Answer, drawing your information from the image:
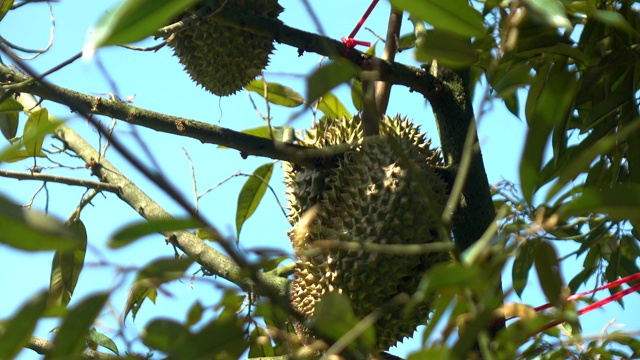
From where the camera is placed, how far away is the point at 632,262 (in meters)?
1.35

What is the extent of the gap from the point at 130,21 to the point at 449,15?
0.19 m

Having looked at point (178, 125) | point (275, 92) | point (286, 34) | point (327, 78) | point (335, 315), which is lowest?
point (335, 315)

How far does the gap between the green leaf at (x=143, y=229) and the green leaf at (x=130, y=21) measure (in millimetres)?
90

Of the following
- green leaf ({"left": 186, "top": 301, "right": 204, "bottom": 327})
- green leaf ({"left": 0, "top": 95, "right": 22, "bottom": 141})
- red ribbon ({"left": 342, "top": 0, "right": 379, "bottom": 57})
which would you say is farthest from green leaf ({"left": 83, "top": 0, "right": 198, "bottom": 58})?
green leaf ({"left": 0, "top": 95, "right": 22, "bottom": 141})

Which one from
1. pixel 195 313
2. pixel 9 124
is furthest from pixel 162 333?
pixel 9 124

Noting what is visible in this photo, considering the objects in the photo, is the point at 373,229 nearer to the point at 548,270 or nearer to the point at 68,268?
the point at 68,268

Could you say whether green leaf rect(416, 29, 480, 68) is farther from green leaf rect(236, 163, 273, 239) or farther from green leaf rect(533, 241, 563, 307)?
green leaf rect(236, 163, 273, 239)

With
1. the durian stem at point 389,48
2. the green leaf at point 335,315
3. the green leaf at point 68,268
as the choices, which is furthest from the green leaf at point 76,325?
the durian stem at point 389,48

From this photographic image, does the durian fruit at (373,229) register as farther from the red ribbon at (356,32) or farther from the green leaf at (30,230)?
the green leaf at (30,230)

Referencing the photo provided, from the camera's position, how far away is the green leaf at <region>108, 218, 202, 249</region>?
39 cm

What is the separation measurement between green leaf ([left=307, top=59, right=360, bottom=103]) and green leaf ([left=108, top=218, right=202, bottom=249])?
3.7 inches

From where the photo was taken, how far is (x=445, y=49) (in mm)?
467

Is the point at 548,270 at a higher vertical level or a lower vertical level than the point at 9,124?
lower

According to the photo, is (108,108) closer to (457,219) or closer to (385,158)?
(385,158)
